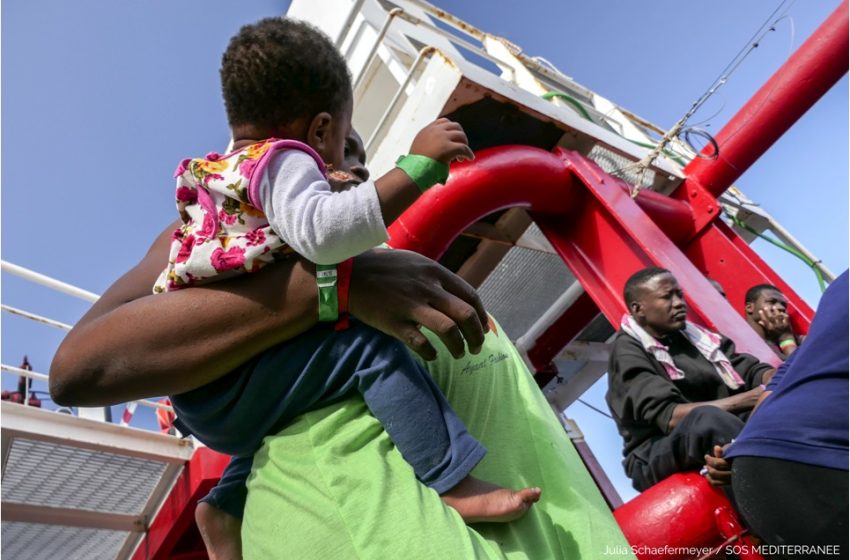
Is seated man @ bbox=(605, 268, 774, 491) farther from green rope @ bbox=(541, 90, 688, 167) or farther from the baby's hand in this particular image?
green rope @ bbox=(541, 90, 688, 167)

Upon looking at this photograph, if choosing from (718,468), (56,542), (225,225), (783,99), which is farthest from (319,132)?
(56,542)

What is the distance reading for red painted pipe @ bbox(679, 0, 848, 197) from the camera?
406 centimetres

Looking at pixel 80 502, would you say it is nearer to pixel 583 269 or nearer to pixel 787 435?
pixel 583 269

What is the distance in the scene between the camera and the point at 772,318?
13.6 ft

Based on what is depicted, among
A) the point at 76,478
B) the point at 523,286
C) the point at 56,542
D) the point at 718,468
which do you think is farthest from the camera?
the point at 523,286

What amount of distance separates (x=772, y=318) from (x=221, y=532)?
12.6ft

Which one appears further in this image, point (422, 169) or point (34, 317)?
point (34, 317)

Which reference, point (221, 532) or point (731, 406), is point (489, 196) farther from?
point (221, 532)

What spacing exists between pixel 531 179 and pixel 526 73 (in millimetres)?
3653

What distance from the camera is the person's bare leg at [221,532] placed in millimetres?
1130

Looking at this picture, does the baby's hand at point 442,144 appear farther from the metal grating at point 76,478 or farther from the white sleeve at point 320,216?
the metal grating at point 76,478

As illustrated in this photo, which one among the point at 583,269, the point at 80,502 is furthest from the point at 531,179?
the point at 80,502

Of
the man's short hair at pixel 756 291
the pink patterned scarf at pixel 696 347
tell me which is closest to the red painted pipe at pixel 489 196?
the man's short hair at pixel 756 291

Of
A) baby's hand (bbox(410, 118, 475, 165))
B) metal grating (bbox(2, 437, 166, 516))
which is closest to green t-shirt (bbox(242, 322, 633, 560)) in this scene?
baby's hand (bbox(410, 118, 475, 165))
